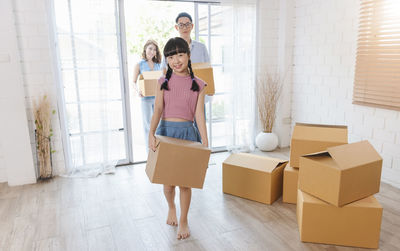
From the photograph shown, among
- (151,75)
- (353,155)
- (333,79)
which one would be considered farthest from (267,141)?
(353,155)

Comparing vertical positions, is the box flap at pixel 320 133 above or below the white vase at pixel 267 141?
above

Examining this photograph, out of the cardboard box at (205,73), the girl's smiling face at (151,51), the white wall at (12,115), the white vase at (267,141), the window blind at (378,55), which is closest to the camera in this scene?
the cardboard box at (205,73)

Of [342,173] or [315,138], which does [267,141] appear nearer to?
[315,138]

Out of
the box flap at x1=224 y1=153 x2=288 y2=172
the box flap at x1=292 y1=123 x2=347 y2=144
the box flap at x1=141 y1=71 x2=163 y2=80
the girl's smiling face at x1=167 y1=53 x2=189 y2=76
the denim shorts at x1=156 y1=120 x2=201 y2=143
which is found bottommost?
the box flap at x1=224 y1=153 x2=288 y2=172

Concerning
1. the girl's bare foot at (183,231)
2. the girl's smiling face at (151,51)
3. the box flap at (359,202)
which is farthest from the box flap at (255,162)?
the girl's smiling face at (151,51)

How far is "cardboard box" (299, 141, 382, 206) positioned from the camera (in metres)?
1.83

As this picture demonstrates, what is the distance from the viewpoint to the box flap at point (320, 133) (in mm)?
2250

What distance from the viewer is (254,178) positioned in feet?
8.55

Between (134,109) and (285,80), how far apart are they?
365cm

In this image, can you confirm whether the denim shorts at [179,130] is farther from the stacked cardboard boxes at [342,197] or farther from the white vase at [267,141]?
the white vase at [267,141]

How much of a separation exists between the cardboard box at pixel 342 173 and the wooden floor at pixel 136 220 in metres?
0.37

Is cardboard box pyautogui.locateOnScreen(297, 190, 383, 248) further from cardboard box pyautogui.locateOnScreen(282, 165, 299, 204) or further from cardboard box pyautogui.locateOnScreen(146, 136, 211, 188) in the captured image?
cardboard box pyautogui.locateOnScreen(146, 136, 211, 188)

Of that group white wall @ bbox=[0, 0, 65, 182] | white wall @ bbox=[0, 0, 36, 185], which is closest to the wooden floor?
white wall @ bbox=[0, 0, 36, 185]

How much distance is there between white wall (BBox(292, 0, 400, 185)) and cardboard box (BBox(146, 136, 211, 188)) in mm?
2079
